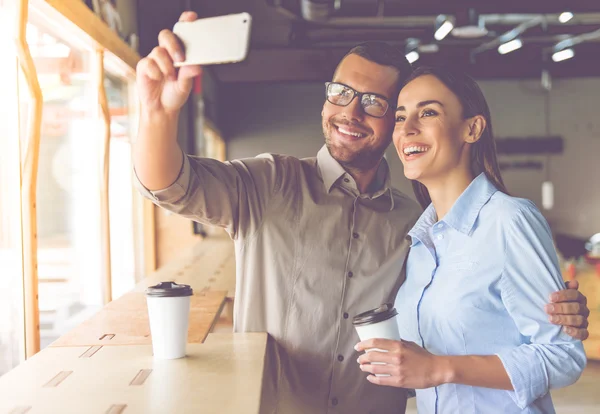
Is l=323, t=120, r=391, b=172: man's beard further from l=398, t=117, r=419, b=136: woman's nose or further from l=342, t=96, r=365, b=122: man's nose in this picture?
l=398, t=117, r=419, b=136: woman's nose

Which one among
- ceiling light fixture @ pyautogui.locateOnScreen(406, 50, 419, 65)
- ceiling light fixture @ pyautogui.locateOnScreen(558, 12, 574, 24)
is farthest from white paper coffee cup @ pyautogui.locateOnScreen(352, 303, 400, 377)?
ceiling light fixture @ pyautogui.locateOnScreen(406, 50, 419, 65)

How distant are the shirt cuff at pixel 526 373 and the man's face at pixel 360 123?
2.56 ft

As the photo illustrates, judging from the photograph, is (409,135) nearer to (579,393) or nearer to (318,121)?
(579,393)

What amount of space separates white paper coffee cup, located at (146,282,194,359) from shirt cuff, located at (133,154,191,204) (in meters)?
0.24

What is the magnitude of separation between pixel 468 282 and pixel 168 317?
70cm

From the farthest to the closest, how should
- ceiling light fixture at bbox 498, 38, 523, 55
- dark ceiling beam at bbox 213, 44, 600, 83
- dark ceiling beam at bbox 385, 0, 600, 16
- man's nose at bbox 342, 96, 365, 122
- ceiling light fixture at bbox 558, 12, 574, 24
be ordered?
dark ceiling beam at bbox 213, 44, 600, 83
ceiling light fixture at bbox 498, 38, 523, 55
ceiling light fixture at bbox 558, 12, 574, 24
dark ceiling beam at bbox 385, 0, 600, 16
man's nose at bbox 342, 96, 365, 122

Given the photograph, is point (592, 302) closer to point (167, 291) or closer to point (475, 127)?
point (475, 127)

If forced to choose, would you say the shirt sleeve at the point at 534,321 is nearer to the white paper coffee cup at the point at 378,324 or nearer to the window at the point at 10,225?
the white paper coffee cup at the point at 378,324

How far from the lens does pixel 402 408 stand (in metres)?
1.88

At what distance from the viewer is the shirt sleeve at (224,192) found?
1572 mm

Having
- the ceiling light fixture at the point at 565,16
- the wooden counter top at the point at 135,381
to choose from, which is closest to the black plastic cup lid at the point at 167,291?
the wooden counter top at the point at 135,381

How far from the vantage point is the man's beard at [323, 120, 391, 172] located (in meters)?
1.86

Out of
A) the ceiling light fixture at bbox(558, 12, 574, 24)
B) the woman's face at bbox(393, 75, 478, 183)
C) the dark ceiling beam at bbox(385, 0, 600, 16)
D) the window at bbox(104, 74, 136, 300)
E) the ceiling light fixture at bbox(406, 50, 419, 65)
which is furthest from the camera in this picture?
the ceiling light fixture at bbox(406, 50, 419, 65)

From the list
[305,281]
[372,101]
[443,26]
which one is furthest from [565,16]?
[305,281]
